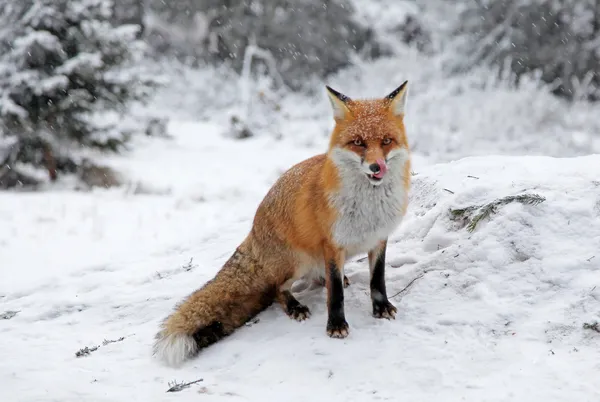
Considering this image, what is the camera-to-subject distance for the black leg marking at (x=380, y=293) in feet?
11.8

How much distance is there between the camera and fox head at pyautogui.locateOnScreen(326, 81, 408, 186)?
126 inches

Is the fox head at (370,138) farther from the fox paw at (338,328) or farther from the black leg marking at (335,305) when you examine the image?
the fox paw at (338,328)

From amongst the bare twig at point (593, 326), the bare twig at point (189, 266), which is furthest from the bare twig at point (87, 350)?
the bare twig at point (593, 326)

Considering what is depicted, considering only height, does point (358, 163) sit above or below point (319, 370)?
above

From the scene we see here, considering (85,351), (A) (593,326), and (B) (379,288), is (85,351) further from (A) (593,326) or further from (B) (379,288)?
(A) (593,326)

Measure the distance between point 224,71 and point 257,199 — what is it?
44.6 feet

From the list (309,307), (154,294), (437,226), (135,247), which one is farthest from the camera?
(135,247)

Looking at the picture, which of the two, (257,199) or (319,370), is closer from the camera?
(319,370)

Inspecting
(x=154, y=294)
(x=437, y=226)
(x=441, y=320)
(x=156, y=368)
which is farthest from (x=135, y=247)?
(x=441, y=320)

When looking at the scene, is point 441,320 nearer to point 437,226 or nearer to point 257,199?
point 437,226

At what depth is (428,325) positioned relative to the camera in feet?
11.2

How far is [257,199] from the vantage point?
8.88 meters

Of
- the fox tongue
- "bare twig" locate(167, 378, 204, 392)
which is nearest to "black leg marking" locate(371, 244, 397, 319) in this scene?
the fox tongue

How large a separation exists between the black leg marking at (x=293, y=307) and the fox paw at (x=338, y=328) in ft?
1.06
